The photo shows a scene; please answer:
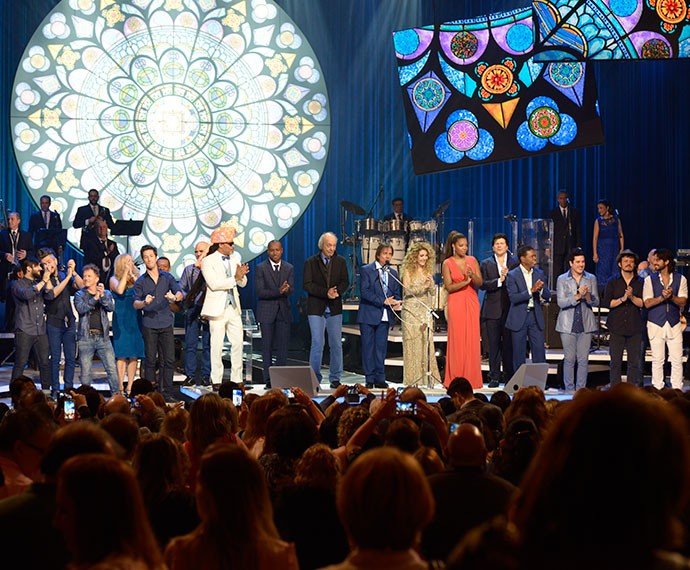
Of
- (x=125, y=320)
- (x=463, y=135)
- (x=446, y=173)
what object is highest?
(x=463, y=135)

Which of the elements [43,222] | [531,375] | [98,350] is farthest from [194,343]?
[43,222]

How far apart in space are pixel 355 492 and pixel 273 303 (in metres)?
7.91

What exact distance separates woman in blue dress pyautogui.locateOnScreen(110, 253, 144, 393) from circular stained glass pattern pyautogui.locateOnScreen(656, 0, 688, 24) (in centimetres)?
658

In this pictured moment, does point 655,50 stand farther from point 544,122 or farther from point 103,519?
point 103,519

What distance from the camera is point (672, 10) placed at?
1125 centimetres

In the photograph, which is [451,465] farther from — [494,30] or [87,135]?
[87,135]

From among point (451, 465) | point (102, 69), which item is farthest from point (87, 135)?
point (451, 465)

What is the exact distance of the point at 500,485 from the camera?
2.56m

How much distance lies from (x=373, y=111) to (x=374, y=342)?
6743mm

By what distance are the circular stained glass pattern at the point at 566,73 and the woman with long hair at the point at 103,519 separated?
453 inches

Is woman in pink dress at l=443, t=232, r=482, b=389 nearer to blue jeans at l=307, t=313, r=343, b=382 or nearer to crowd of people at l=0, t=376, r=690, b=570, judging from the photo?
blue jeans at l=307, t=313, r=343, b=382

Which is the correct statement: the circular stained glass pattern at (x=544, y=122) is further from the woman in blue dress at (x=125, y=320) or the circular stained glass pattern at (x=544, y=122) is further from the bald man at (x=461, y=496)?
the bald man at (x=461, y=496)

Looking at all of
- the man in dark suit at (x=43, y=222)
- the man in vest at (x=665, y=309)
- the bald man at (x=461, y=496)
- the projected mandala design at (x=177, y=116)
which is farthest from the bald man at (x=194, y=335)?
the bald man at (x=461, y=496)

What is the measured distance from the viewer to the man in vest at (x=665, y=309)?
29.7 ft
